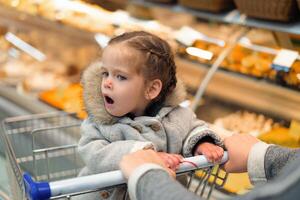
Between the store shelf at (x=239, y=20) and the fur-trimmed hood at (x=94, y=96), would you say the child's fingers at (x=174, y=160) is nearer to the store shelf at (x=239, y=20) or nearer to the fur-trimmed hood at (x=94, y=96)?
the fur-trimmed hood at (x=94, y=96)

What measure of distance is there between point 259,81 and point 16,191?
144 cm

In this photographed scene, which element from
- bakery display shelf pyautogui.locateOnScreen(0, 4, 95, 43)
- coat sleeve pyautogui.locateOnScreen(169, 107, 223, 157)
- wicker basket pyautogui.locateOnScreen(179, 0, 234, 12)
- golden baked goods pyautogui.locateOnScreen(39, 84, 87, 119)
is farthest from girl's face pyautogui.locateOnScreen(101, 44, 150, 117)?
bakery display shelf pyautogui.locateOnScreen(0, 4, 95, 43)

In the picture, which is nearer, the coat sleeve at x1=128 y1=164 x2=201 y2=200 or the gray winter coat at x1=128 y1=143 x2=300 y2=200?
the gray winter coat at x1=128 y1=143 x2=300 y2=200

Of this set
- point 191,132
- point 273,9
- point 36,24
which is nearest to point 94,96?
point 191,132

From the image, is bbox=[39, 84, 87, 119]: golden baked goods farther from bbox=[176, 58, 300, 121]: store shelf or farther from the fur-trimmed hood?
the fur-trimmed hood

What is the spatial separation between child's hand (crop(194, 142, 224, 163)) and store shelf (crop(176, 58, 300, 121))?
38.7 inches

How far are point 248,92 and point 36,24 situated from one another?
2330mm

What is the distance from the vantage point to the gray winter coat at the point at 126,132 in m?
1.33

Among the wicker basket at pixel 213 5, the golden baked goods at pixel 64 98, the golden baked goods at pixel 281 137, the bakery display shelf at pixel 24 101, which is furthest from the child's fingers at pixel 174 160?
the bakery display shelf at pixel 24 101

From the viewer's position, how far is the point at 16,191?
5.03 feet

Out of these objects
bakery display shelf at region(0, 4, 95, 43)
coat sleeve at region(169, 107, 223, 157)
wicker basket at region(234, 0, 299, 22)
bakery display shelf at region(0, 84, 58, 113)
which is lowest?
bakery display shelf at region(0, 84, 58, 113)

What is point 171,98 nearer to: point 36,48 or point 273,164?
point 273,164

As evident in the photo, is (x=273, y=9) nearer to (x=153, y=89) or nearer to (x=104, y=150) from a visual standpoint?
(x=153, y=89)

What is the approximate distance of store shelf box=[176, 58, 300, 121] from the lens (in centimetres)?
235
